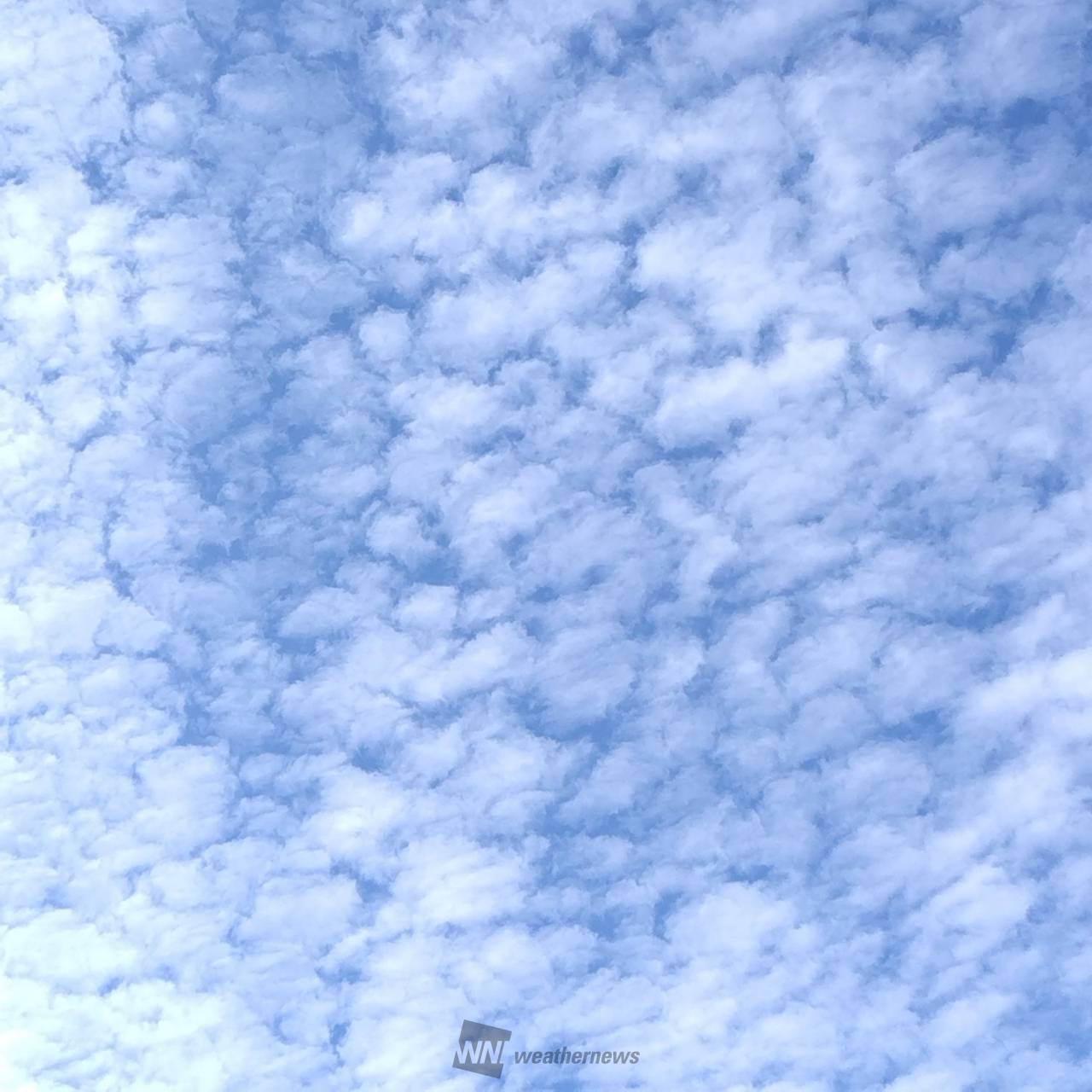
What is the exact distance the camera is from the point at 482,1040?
40344 mm

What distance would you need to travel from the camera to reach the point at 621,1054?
134 feet

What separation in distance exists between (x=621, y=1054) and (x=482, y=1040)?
4.49 m
